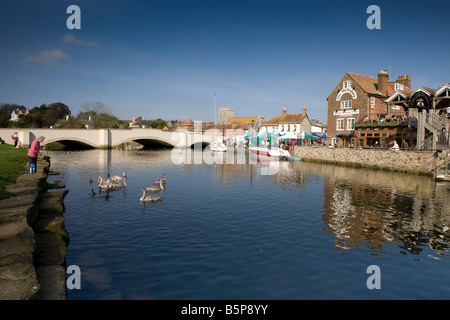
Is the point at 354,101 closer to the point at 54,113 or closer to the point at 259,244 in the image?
the point at 259,244

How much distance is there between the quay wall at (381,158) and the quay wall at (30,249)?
36.7 metres

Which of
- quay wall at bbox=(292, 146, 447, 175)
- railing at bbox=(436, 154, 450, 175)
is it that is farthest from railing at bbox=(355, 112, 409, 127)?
railing at bbox=(436, 154, 450, 175)

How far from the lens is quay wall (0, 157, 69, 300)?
7029 millimetres

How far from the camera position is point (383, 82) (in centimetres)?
5650

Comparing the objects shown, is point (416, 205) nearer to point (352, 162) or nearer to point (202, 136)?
point (352, 162)

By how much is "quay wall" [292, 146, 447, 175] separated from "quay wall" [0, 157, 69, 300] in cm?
3671

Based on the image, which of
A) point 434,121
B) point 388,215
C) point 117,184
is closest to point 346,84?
point 434,121

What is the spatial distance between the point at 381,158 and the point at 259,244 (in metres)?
33.5

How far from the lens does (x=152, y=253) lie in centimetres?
1207

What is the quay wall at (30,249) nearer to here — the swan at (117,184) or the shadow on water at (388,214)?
the swan at (117,184)

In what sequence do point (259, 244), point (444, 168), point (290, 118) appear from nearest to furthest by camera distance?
point (259, 244) < point (444, 168) < point (290, 118)

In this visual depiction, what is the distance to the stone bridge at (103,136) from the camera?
69.1 metres

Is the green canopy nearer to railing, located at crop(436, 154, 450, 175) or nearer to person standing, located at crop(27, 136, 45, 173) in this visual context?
railing, located at crop(436, 154, 450, 175)
